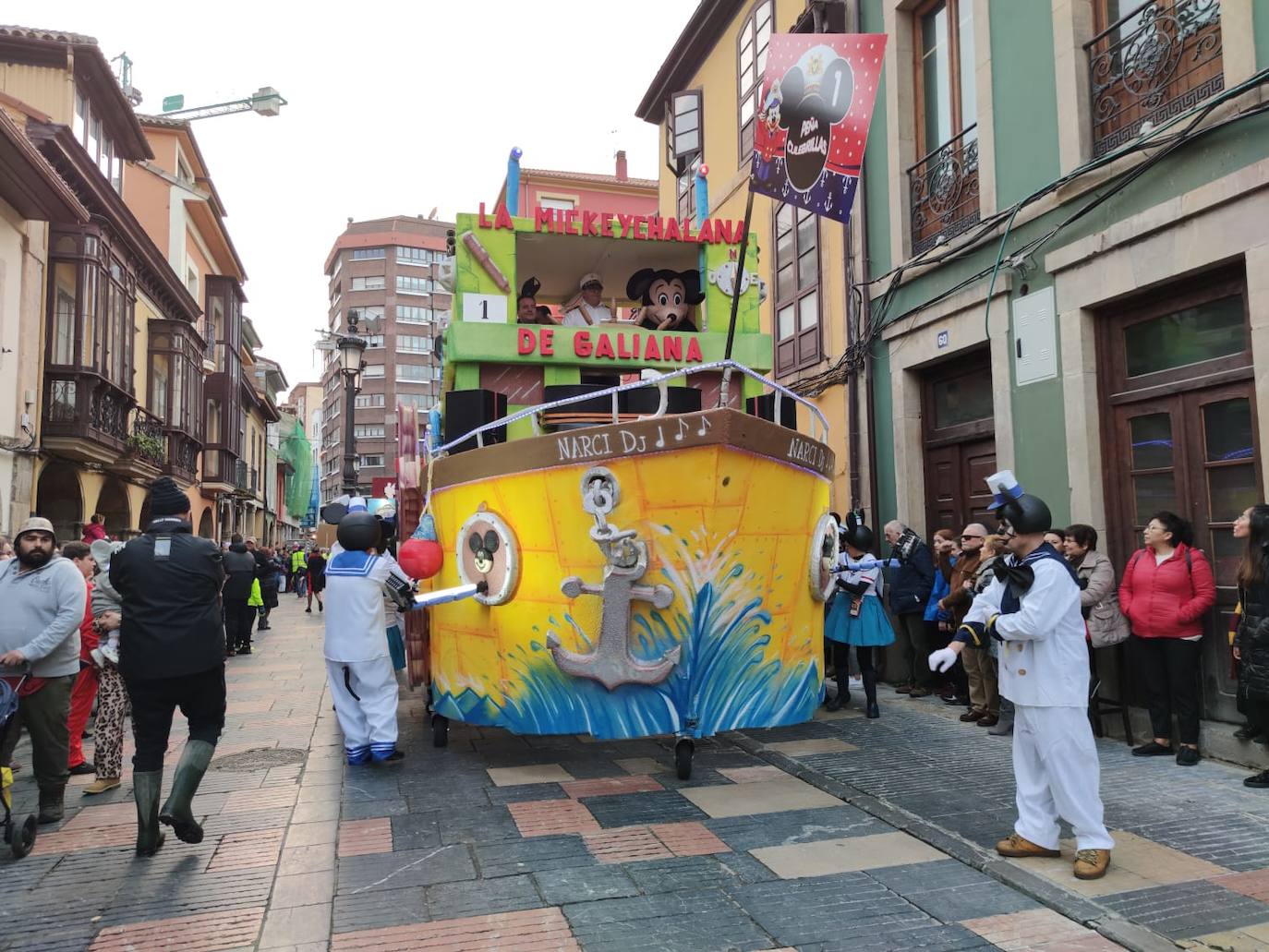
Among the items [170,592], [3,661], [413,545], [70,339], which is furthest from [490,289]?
[70,339]

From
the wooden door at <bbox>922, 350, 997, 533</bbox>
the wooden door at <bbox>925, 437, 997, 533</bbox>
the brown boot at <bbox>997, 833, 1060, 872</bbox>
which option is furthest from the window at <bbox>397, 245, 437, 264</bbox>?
the brown boot at <bbox>997, 833, 1060, 872</bbox>

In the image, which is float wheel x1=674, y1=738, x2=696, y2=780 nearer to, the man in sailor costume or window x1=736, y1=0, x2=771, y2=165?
the man in sailor costume

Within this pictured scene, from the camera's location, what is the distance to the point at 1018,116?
7.93 metres

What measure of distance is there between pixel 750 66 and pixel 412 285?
61.9 meters

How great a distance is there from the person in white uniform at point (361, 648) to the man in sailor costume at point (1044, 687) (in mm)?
3641

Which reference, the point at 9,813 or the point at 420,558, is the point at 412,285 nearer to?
the point at 420,558

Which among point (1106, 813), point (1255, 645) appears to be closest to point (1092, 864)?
point (1106, 813)

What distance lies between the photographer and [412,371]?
2795 inches

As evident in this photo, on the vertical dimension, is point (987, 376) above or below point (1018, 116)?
below

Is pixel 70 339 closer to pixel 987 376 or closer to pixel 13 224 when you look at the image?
pixel 13 224

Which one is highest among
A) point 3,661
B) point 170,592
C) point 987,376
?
point 987,376

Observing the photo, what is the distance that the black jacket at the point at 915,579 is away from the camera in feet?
27.9

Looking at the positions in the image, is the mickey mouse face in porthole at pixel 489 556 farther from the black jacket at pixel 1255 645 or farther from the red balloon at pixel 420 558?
the black jacket at pixel 1255 645

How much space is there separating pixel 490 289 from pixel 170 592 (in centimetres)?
360
